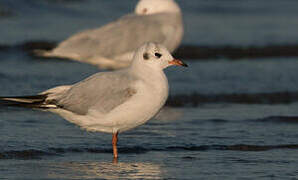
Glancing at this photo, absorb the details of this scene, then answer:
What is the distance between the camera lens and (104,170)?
245 inches

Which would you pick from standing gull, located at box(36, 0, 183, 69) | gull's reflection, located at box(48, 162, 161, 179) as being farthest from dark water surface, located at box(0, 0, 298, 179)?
standing gull, located at box(36, 0, 183, 69)

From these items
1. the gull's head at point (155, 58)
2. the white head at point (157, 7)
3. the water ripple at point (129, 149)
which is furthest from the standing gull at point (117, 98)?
the white head at point (157, 7)

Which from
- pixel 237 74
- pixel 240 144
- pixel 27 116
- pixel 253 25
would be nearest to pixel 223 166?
pixel 240 144

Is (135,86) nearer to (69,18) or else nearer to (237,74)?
(237,74)

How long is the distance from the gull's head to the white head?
4.29m

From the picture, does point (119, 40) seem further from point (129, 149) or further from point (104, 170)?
point (104, 170)

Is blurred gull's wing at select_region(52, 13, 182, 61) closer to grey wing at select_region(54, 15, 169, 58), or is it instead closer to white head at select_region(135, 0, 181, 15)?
grey wing at select_region(54, 15, 169, 58)

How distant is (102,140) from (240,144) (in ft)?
4.12

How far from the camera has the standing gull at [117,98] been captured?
651 centimetres

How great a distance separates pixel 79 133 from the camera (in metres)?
7.51

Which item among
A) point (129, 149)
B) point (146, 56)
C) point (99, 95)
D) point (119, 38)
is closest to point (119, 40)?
point (119, 38)

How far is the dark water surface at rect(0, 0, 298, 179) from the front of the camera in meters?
6.36

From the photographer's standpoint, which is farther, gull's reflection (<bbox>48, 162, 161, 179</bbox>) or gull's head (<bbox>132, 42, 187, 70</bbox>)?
gull's head (<bbox>132, 42, 187, 70</bbox>)

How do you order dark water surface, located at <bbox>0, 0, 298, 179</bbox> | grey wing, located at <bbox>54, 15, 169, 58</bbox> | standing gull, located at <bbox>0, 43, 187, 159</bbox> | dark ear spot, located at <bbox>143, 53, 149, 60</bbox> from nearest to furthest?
dark water surface, located at <bbox>0, 0, 298, 179</bbox>
standing gull, located at <bbox>0, 43, 187, 159</bbox>
dark ear spot, located at <bbox>143, 53, 149, 60</bbox>
grey wing, located at <bbox>54, 15, 169, 58</bbox>
